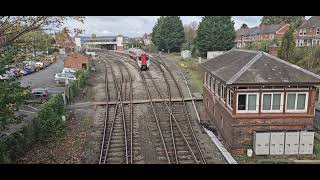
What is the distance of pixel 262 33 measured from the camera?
61.2 m

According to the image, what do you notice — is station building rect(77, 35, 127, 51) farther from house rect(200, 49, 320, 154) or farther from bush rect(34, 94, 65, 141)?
house rect(200, 49, 320, 154)

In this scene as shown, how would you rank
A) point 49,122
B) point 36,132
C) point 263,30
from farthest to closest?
point 263,30
point 49,122
point 36,132

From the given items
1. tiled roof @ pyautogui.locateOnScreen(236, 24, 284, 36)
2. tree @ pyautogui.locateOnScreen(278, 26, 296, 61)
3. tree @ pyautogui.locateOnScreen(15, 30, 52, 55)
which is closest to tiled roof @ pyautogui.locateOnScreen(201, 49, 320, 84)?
tree @ pyautogui.locateOnScreen(15, 30, 52, 55)

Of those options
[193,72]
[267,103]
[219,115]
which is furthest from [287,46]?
[267,103]

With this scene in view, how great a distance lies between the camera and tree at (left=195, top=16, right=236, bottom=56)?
42.5m

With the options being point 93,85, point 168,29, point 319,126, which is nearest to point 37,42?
point 319,126

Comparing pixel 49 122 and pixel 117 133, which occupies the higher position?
pixel 49 122

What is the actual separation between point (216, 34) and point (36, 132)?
32.5m

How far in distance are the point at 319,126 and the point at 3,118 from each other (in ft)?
48.3

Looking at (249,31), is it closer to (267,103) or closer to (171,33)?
(171,33)

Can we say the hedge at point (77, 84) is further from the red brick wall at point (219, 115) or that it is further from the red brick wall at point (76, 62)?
the red brick wall at point (219, 115)
